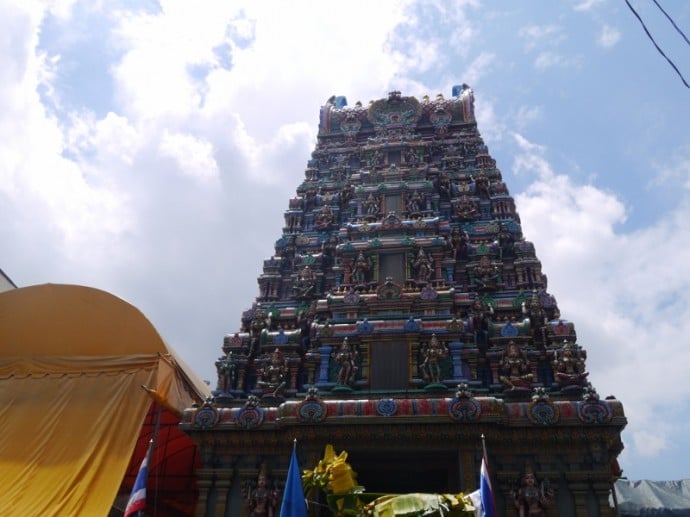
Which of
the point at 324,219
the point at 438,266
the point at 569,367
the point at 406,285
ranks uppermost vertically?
the point at 324,219

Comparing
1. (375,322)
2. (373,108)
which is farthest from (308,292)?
(373,108)

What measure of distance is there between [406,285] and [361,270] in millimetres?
1936

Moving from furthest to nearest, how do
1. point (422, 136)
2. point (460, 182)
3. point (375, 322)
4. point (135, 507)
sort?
1. point (422, 136)
2. point (460, 182)
3. point (375, 322)
4. point (135, 507)

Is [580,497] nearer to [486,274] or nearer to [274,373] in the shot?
[486,274]

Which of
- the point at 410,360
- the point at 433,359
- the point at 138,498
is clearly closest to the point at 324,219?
the point at 410,360

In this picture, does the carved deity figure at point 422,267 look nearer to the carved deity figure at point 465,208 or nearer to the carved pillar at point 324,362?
the carved deity figure at point 465,208

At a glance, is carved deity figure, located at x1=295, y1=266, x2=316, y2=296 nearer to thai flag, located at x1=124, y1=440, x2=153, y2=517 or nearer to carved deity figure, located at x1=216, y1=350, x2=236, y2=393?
carved deity figure, located at x1=216, y1=350, x2=236, y2=393

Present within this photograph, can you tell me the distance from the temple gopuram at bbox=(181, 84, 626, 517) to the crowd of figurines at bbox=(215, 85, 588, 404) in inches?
2.5

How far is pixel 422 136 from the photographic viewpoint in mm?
30328

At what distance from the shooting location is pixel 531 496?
1540cm

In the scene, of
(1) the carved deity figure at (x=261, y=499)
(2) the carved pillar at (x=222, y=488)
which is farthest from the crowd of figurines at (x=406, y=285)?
(1) the carved deity figure at (x=261, y=499)

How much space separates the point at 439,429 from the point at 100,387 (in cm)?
1226

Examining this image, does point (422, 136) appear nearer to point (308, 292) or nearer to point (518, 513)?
point (308, 292)

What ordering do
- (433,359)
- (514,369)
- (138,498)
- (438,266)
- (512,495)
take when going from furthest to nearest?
→ (438,266) → (433,359) → (514,369) → (512,495) → (138,498)
